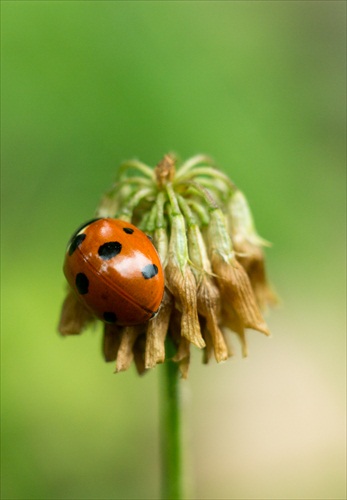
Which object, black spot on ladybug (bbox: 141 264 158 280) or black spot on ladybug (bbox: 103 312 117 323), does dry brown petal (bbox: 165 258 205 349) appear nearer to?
black spot on ladybug (bbox: 141 264 158 280)

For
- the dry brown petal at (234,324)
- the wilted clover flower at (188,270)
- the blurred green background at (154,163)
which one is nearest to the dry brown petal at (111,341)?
the wilted clover flower at (188,270)

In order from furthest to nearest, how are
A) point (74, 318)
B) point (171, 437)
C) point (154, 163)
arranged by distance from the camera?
point (154, 163) → point (74, 318) → point (171, 437)

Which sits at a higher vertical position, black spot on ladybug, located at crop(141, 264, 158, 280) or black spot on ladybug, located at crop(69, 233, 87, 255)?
black spot on ladybug, located at crop(69, 233, 87, 255)

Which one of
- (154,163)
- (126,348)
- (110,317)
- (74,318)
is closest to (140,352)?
(126,348)

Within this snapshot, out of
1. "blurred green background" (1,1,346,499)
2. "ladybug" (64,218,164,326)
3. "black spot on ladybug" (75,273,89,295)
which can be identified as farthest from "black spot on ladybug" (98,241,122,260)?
"blurred green background" (1,1,346,499)

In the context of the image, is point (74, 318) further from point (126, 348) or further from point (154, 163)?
point (154, 163)

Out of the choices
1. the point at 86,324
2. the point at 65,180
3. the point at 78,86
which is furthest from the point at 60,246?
the point at 86,324

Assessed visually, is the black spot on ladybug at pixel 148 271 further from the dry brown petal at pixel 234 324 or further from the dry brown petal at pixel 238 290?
the dry brown petal at pixel 234 324

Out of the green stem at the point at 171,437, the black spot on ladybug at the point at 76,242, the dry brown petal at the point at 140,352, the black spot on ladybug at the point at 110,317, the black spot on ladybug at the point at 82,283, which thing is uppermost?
the black spot on ladybug at the point at 76,242
